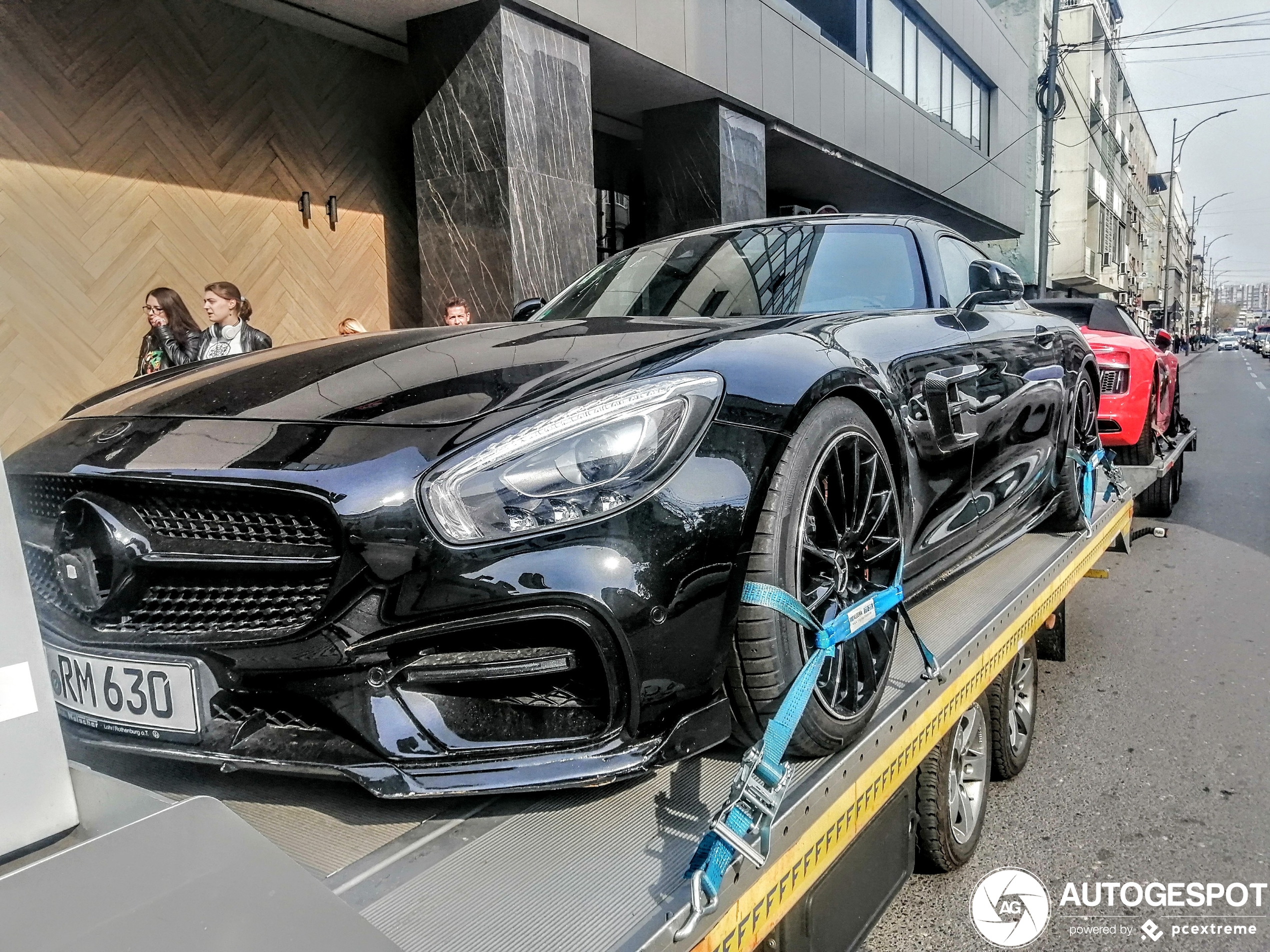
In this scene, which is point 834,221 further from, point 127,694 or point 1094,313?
point 1094,313

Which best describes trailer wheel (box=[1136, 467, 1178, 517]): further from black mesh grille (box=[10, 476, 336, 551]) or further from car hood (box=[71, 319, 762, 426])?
black mesh grille (box=[10, 476, 336, 551])

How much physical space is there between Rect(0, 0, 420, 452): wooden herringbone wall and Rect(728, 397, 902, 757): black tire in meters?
5.61

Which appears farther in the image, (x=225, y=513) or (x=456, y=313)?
(x=456, y=313)

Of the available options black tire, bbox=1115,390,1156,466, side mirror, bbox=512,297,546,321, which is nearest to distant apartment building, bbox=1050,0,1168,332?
black tire, bbox=1115,390,1156,466

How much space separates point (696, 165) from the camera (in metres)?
11.4

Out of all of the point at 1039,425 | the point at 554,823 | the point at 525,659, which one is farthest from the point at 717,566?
the point at 1039,425

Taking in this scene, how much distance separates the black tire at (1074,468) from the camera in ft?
13.1

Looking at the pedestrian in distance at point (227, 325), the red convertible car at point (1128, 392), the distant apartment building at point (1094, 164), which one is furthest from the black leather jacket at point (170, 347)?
the distant apartment building at point (1094, 164)

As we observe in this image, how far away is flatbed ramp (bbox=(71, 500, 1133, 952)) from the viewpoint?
1.35 meters

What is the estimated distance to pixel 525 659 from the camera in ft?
5.21

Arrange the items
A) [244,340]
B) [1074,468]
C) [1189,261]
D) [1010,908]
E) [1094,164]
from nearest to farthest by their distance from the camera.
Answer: [1010,908]
[1074,468]
[244,340]
[1094,164]
[1189,261]

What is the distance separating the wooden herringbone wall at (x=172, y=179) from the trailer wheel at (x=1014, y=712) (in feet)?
18.7

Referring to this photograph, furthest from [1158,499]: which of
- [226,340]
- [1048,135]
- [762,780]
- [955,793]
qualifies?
[1048,135]

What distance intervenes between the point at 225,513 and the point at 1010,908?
227 centimetres
